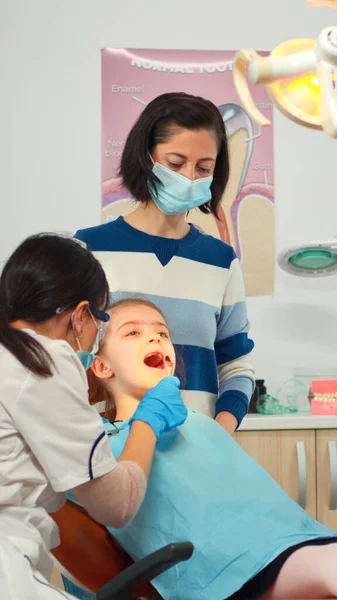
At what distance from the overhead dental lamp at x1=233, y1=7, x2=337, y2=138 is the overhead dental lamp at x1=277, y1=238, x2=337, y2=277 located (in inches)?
69.5

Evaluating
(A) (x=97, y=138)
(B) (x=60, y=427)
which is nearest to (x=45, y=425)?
(B) (x=60, y=427)

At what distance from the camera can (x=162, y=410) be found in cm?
145

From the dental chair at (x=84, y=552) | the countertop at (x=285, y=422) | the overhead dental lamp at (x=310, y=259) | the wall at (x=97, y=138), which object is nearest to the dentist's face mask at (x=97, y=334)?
the dental chair at (x=84, y=552)

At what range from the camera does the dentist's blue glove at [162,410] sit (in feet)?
4.66

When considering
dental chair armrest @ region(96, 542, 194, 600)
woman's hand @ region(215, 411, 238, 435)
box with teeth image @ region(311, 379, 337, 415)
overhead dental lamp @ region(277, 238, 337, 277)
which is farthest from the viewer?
overhead dental lamp @ region(277, 238, 337, 277)

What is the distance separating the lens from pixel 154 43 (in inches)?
135

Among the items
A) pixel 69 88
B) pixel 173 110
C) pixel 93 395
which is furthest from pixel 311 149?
pixel 93 395

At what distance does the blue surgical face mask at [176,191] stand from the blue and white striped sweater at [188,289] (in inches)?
3.2

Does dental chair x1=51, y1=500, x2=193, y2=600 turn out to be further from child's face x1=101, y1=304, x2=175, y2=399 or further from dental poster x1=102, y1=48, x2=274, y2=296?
dental poster x1=102, y1=48, x2=274, y2=296

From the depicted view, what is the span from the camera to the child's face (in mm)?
1673

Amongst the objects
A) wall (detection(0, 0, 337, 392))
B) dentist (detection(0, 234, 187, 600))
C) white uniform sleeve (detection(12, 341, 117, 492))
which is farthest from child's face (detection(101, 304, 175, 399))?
wall (detection(0, 0, 337, 392))

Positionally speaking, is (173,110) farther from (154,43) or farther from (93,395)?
(154,43)

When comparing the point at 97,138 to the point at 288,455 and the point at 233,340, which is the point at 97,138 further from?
the point at 233,340

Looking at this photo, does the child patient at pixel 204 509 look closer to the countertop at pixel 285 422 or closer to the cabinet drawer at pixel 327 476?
the countertop at pixel 285 422
